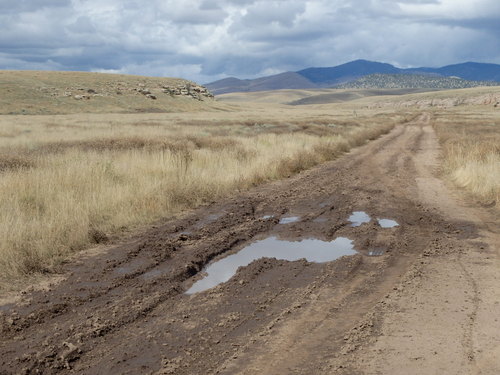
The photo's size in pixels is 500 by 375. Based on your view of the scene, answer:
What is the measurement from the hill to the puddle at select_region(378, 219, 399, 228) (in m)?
63.6

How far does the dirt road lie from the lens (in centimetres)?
426

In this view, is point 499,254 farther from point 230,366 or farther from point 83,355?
point 83,355

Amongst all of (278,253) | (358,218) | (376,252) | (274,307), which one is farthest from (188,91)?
(274,307)

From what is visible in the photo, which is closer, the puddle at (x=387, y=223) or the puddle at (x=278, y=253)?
the puddle at (x=278, y=253)

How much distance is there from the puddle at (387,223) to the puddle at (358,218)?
0.91 feet

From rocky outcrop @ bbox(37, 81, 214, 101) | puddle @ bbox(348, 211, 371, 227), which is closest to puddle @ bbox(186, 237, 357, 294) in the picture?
puddle @ bbox(348, 211, 371, 227)

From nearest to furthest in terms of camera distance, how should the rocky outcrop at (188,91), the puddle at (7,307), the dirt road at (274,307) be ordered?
the dirt road at (274,307) → the puddle at (7,307) → the rocky outcrop at (188,91)

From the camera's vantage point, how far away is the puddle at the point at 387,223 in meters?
9.59

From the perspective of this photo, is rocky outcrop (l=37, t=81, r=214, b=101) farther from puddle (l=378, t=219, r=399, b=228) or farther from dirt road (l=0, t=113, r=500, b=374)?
dirt road (l=0, t=113, r=500, b=374)

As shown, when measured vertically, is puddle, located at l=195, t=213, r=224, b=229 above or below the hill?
below

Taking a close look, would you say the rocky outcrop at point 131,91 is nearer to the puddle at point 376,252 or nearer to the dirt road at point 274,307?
the dirt road at point 274,307

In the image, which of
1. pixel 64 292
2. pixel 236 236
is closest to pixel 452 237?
pixel 236 236

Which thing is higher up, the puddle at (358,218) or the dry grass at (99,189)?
the dry grass at (99,189)

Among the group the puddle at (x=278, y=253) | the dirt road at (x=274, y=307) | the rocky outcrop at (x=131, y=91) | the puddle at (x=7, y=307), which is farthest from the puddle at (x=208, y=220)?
the rocky outcrop at (x=131, y=91)
